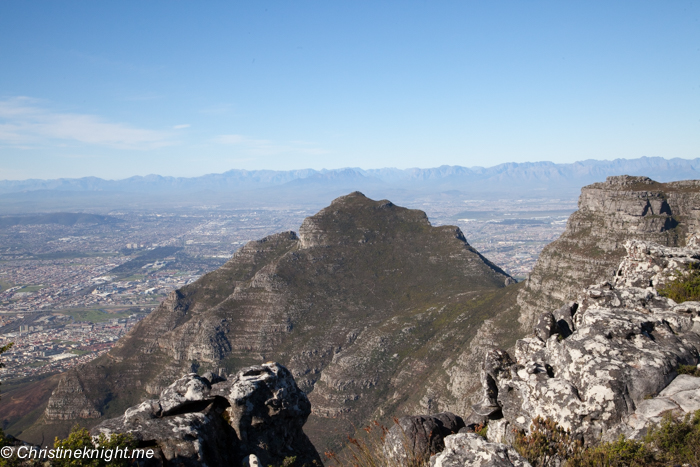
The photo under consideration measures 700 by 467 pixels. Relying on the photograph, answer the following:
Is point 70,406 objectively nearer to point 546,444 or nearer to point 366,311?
point 366,311

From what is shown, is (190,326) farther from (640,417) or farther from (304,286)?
(640,417)

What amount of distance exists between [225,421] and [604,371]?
12535 millimetres

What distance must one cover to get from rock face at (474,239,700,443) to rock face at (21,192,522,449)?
4143cm

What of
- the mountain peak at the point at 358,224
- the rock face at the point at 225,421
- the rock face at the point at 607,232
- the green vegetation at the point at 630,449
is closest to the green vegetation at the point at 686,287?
the green vegetation at the point at 630,449

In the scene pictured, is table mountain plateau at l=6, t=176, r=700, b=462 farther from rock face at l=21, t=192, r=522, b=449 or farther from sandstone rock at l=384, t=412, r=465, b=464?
sandstone rock at l=384, t=412, r=465, b=464

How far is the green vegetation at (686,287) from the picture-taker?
2016 centimetres

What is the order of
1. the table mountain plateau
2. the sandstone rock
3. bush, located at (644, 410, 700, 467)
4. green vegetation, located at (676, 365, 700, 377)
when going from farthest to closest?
the table mountain plateau, the sandstone rock, green vegetation, located at (676, 365, 700, 377), bush, located at (644, 410, 700, 467)

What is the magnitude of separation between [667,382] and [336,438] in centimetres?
6663

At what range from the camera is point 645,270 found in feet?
79.2

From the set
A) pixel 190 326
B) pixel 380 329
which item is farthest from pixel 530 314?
pixel 190 326

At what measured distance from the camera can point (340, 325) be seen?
102 m

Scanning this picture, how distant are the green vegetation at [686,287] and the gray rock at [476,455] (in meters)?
13.2

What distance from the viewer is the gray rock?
1207 cm

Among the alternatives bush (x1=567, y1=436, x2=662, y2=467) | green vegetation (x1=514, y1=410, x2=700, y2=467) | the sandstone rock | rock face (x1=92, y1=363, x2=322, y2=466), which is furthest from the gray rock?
rock face (x1=92, y1=363, x2=322, y2=466)
